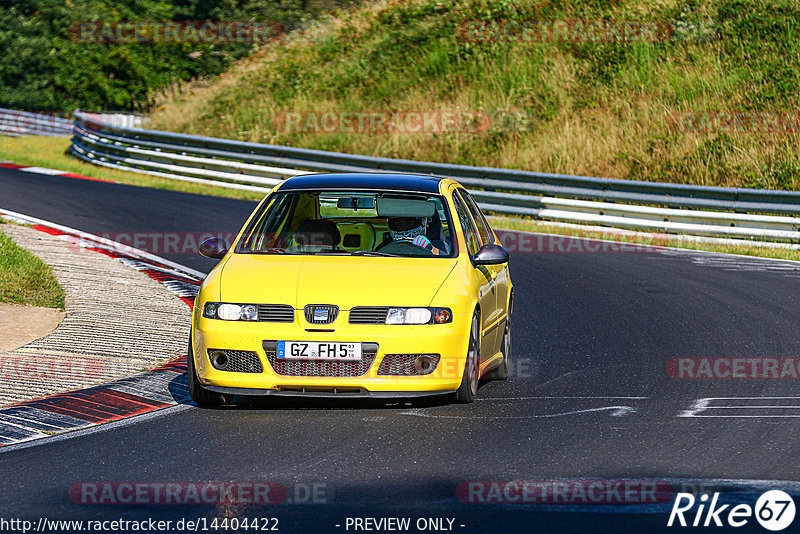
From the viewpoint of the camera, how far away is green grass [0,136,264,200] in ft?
85.8

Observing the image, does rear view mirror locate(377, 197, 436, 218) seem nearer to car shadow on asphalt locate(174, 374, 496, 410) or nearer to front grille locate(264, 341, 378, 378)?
car shadow on asphalt locate(174, 374, 496, 410)

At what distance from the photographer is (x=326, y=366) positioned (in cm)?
786

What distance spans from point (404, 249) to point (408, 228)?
45cm

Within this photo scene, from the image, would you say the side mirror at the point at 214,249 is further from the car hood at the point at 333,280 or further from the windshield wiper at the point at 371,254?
the windshield wiper at the point at 371,254

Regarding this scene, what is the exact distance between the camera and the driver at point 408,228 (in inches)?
366

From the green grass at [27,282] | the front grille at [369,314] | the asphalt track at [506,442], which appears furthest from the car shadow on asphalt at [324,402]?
the green grass at [27,282]

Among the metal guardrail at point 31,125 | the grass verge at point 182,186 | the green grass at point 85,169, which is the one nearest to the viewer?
the grass verge at point 182,186

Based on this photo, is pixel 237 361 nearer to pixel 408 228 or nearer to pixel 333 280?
pixel 333 280

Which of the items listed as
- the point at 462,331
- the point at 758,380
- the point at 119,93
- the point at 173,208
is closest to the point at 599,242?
the point at 173,208

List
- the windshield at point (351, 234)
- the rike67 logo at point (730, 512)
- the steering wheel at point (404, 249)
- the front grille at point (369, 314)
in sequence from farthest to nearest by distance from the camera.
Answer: the windshield at point (351, 234) < the steering wheel at point (404, 249) < the front grille at point (369, 314) < the rike67 logo at point (730, 512)

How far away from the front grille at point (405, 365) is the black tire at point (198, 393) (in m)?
1.22

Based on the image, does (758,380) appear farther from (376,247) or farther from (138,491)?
(138,491)

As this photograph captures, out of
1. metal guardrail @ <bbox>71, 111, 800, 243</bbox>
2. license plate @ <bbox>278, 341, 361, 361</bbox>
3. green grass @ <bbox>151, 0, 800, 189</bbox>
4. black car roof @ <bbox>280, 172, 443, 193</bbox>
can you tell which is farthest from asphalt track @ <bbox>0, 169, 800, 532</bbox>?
green grass @ <bbox>151, 0, 800, 189</bbox>

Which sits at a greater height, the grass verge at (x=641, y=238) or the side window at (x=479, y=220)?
the side window at (x=479, y=220)
